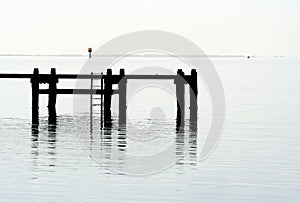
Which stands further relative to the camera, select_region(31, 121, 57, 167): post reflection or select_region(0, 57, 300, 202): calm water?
select_region(31, 121, 57, 167): post reflection

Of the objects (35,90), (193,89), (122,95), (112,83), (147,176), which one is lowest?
(147,176)

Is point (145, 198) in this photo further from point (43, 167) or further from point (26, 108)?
point (26, 108)

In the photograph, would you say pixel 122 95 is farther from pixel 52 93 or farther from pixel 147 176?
pixel 147 176

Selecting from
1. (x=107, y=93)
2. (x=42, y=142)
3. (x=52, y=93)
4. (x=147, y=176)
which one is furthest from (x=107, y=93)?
(x=147, y=176)

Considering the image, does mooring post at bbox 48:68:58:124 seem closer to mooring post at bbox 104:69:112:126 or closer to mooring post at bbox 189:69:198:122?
mooring post at bbox 104:69:112:126

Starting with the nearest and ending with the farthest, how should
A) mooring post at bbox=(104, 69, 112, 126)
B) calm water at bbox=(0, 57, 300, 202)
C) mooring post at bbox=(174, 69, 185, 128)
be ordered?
calm water at bbox=(0, 57, 300, 202), mooring post at bbox=(104, 69, 112, 126), mooring post at bbox=(174, 69, 185, 128)

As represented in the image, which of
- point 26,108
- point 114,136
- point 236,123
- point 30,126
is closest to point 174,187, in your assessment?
point 114,136

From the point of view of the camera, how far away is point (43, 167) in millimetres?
23828

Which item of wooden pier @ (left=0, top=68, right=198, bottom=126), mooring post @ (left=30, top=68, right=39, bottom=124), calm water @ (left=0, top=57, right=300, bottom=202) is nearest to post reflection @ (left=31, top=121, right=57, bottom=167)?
calm water @ (left=0, top=57, right=300, bottom=202)

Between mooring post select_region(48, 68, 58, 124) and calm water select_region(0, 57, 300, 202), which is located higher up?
mooring post select_region(48, 68, 58, 124)

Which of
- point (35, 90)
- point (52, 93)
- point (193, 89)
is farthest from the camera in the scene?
point (52, 93)

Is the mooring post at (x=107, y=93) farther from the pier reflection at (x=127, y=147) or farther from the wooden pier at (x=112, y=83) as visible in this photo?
the pier reflection at (x=127, y=147)

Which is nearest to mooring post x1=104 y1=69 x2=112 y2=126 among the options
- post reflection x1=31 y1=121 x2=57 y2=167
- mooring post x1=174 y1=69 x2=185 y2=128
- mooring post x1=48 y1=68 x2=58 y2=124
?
mooring post x1=48 y1=68 x2=58 y2=124

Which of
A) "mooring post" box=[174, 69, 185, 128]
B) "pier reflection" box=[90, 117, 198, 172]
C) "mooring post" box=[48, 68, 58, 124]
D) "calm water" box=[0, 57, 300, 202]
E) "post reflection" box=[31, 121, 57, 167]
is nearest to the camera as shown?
"calm water" box=[0, 57, 300, 202]
